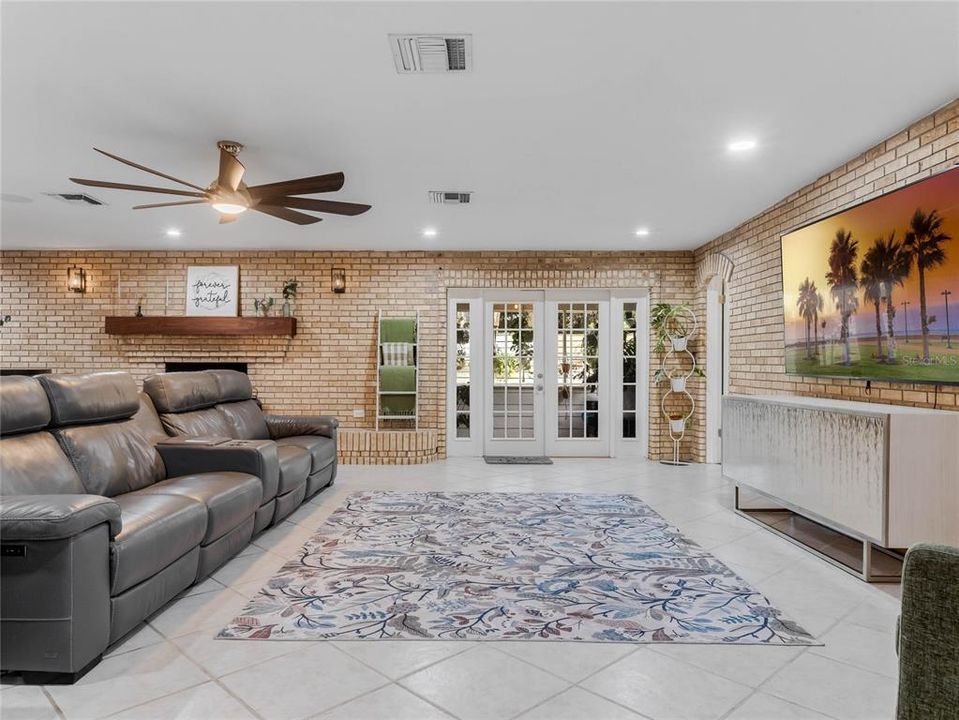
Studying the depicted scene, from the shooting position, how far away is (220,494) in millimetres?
2834

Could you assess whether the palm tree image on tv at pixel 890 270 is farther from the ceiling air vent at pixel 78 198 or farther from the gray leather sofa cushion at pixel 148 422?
the ceiling air vent at pixel 78 198

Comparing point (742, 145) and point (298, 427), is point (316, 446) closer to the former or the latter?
point (298, 427)

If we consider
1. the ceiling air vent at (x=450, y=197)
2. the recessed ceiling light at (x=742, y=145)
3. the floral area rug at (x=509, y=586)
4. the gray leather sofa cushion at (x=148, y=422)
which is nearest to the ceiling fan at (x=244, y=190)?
the ceiling air vent at (x=450, y=197)

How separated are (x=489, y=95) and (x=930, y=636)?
2.74 meters

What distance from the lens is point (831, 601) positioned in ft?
8.53

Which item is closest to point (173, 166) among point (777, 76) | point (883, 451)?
point (777, 76)

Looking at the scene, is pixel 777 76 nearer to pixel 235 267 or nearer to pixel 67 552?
pixel 67 552

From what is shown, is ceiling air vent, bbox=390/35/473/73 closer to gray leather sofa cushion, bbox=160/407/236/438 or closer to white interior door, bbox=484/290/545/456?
gray leather sofa cushion, bbox=160/407/236/438

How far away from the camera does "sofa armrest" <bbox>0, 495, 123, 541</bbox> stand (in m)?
1.79

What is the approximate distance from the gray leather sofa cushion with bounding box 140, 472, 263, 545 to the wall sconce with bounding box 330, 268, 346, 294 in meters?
3.70

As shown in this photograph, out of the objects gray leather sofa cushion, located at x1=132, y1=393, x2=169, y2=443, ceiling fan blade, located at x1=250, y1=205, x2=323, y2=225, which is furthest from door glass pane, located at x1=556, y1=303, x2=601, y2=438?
gray leather sofa cushion, located at x1=132, y1=393, x2=169, y2=443

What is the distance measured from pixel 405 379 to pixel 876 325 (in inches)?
179

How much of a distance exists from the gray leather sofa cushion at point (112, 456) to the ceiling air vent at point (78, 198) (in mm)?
2477

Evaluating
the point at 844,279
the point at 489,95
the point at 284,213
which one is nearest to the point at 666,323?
the point at 844,279
